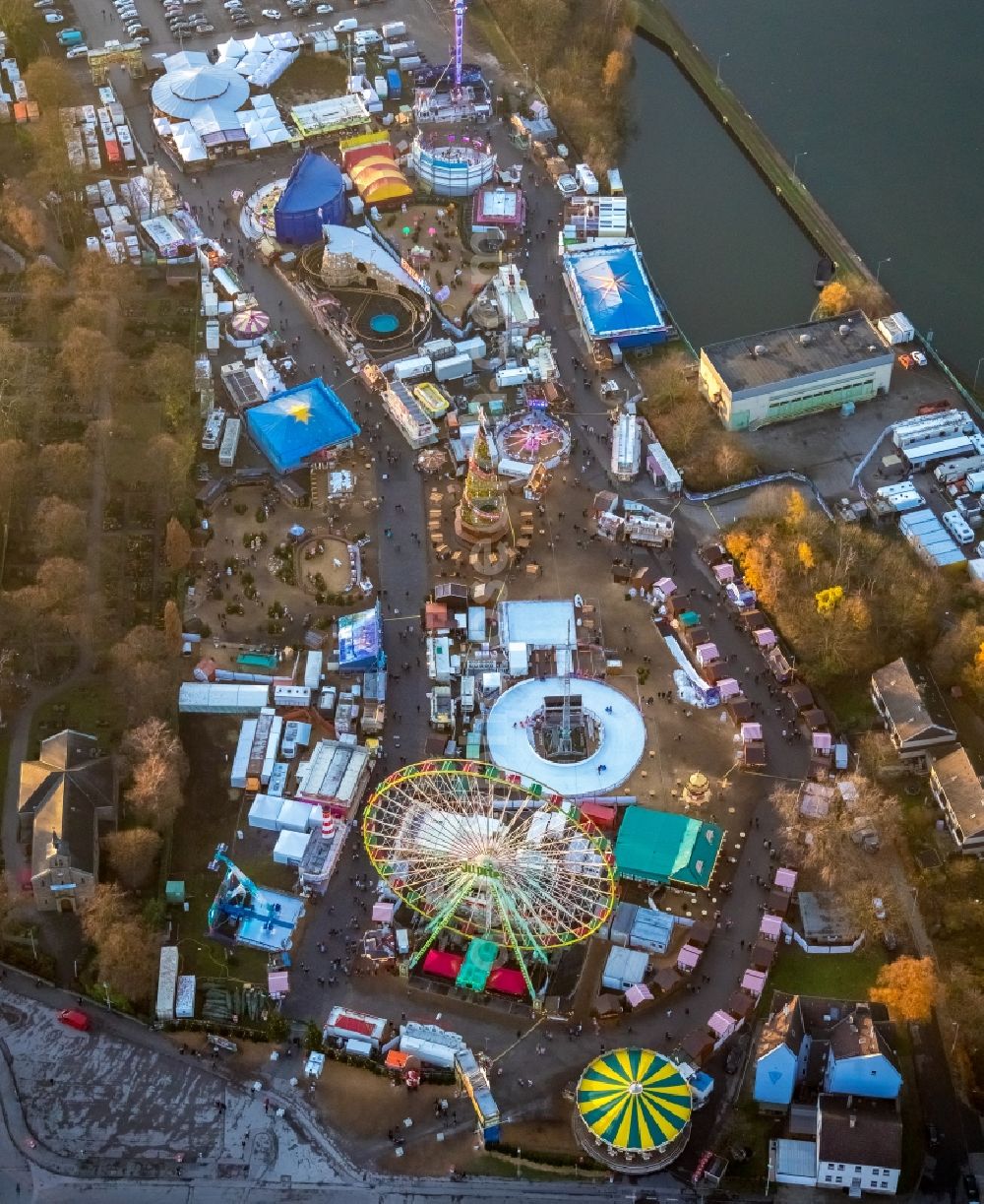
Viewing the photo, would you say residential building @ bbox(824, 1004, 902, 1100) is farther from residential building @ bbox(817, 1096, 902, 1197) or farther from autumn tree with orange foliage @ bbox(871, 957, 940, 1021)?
autumn tree with orange foliage @ bbox(871, 957, 940, 1021)

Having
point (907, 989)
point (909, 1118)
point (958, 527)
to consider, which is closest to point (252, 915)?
point (907, 989)

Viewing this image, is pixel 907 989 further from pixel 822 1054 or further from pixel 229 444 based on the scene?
pixel 229 444

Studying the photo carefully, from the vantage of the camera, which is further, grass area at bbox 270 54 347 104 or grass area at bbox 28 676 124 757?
grass area at bbox 270 54 347 104

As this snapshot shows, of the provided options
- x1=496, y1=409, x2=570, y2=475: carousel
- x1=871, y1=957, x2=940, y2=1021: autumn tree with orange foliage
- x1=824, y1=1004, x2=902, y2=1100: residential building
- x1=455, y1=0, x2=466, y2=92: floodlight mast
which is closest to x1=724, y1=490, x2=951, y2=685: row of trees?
x1=496, y1=409, x2=570, y2=475: carousel

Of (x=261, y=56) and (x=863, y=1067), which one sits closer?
(x=863, y=1067)

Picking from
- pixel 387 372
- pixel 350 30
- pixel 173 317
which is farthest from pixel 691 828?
pixel 350 30

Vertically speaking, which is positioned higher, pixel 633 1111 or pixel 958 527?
pixel 958 527
